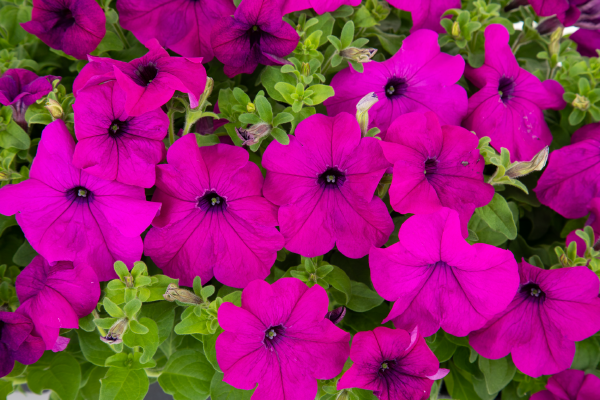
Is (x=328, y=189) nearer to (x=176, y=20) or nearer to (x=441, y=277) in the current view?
(x=441, y=277)

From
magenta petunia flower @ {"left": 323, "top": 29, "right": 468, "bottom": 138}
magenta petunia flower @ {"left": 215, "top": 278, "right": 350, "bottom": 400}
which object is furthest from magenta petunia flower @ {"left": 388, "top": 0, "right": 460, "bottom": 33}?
magenta petunia flower @ {"left": 215, "top": 278, "right": 350, "bottom": 400}

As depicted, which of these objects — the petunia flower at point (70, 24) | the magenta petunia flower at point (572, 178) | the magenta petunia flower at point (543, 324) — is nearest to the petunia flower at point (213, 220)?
the petunia flower at point (70, 24)

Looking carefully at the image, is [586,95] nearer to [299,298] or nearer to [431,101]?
[431,101]

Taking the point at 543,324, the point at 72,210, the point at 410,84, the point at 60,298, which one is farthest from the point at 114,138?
the point at 543,324

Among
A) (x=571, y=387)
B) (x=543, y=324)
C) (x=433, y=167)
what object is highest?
(x=433, y=167)

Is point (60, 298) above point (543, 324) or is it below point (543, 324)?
above

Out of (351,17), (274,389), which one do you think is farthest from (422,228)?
(351,17)
